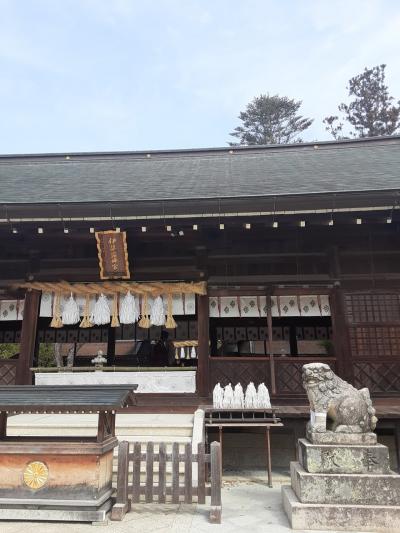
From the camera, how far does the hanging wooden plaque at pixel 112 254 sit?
8.43 metres

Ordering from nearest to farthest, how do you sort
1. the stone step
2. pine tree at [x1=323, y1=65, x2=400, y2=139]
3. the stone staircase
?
the stone step, the stone staircase, pine tree at [x1=323, y1=65, x2=400, y2=139]

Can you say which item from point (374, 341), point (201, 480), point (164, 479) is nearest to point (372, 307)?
point (374, 341)

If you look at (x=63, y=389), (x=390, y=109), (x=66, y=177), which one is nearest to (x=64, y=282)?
(x=63, y=389)

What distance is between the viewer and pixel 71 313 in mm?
8961

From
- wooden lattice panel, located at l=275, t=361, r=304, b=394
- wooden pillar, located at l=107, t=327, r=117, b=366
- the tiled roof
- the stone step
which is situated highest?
the tiled roof

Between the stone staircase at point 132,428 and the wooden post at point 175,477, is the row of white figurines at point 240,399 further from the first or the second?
the wooden post at point 175,477

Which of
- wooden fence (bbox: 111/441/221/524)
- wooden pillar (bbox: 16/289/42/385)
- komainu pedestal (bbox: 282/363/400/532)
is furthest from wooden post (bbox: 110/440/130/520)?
wooden pillar (bbox: 16/289/42/385)

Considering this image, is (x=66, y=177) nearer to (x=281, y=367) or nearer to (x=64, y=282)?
(x=64, y=282)

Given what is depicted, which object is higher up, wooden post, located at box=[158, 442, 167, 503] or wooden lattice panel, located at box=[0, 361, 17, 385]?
wooden lattice panel, located at box=[0, 361, 17, 385]

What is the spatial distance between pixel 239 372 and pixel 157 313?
7.26ft

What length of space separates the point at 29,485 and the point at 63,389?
116 centimetres

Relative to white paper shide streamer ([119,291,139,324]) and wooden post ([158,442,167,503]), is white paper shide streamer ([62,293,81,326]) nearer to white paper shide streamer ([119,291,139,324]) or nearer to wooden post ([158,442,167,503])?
white paper shide streamer ([119,291,139,324])

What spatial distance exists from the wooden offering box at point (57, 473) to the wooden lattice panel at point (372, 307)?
582 centimetres

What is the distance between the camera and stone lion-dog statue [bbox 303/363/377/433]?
482 cm
